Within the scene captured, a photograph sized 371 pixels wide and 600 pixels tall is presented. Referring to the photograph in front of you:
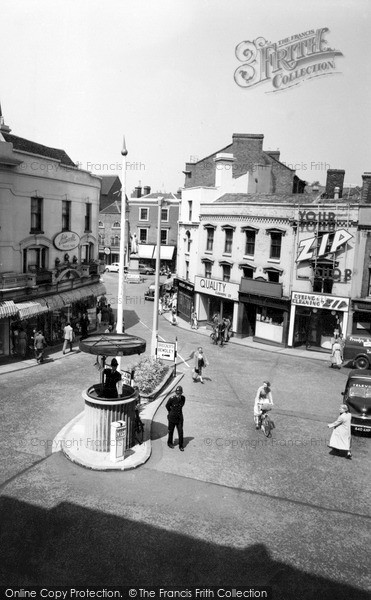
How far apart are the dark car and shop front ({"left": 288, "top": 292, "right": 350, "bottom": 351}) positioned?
41.0 feet

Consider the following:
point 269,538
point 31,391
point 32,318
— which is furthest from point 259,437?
point 32,318

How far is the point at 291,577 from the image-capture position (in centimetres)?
877

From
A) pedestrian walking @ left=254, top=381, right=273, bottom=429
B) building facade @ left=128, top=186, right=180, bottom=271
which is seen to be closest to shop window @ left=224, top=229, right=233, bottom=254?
pedestrian walking @ left=254, top=381, right=273, bottom=429

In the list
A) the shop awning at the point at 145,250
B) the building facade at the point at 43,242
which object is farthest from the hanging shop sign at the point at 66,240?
the shop awning at the point at 145,250

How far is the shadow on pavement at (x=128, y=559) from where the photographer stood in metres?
8.46

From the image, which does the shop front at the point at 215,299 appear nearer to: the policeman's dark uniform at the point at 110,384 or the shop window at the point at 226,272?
the shop window at the point at 226,272

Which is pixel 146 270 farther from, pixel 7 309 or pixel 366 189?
pixel 7 309

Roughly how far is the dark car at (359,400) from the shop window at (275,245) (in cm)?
1569

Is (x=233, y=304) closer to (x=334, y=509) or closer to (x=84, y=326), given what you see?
(x=84, y=326)

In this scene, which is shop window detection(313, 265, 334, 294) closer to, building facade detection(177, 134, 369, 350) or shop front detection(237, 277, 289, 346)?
building facade detection(177, 134, 369, 350)

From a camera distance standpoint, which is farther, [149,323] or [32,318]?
[149,323]

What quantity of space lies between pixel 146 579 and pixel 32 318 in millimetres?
20793

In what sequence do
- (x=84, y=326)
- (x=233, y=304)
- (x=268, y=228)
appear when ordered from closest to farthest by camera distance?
(x=84, y=326) < (x=268, y=228) < (x=233, y=304)

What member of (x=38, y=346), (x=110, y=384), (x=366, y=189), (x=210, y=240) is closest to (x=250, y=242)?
(x=210, y=240)
